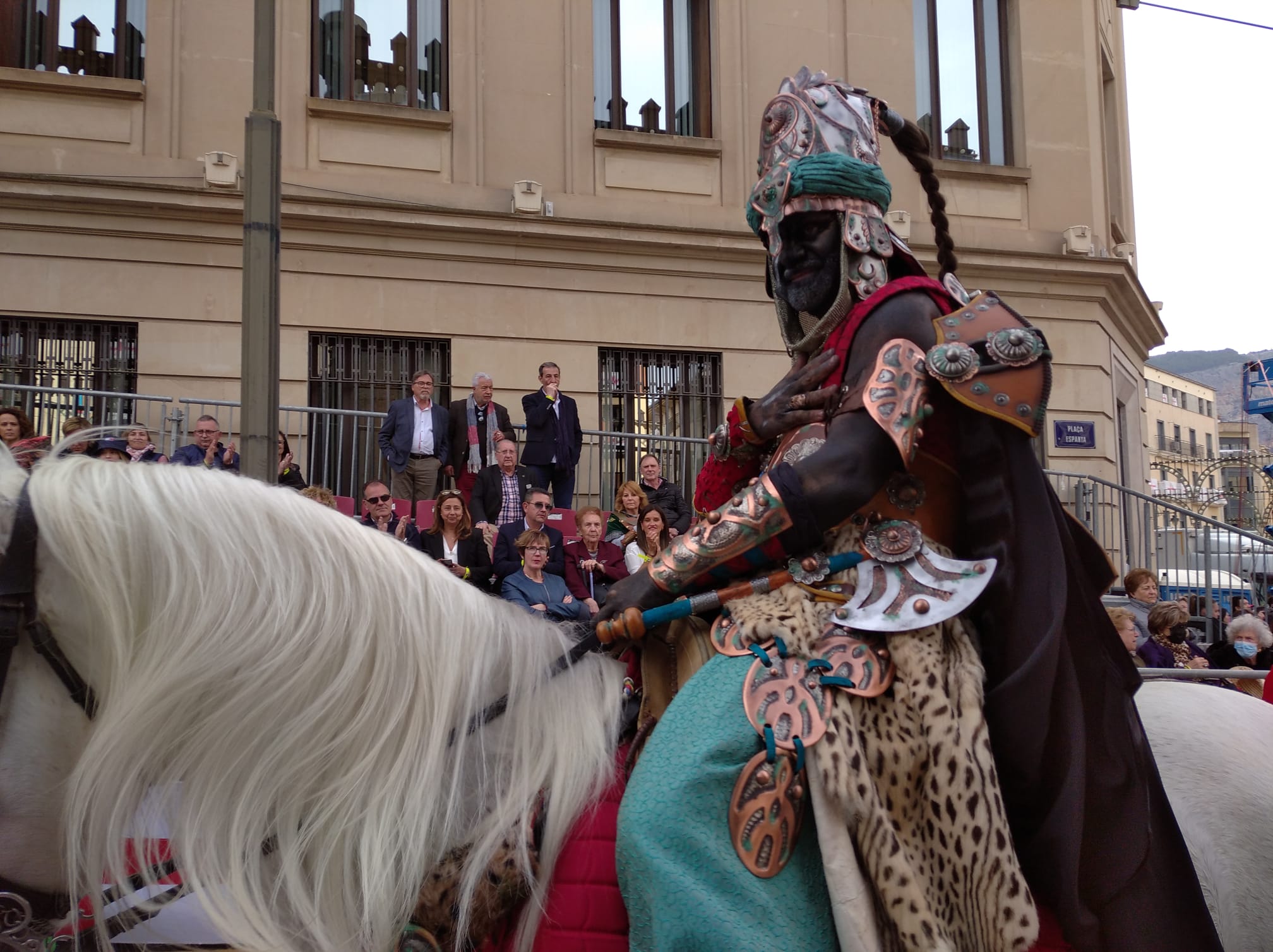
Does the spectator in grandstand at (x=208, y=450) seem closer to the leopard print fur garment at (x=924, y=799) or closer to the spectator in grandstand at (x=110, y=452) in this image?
the spectator in grandstand at (x=110, y=452)

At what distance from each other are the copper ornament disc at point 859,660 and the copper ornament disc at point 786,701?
6 centimetres

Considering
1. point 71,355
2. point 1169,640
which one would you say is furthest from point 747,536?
point 71,355

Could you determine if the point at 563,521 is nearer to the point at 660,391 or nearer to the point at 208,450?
the point at 208,450

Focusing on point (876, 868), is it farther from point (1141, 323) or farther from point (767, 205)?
point (1141, 323)

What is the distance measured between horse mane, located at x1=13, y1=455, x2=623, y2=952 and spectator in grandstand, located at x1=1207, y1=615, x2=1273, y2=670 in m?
6.65

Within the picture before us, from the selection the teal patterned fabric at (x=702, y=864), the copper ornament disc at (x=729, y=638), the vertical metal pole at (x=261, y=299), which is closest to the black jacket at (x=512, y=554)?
the vertical metal pole at (x=261, y=299)

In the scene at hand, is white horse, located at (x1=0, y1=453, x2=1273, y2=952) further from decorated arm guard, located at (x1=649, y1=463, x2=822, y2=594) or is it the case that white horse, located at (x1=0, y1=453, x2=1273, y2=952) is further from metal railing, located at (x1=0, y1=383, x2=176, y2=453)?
metal railing, located at (x1=0, y1=383, x2=176, y2=453)

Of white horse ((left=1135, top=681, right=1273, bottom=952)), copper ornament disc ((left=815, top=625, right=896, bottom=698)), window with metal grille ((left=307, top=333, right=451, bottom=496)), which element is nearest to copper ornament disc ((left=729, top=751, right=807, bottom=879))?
copper ornament disc ((left=815, top=625, right=896, bottom=698))

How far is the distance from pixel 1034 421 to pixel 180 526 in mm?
1676

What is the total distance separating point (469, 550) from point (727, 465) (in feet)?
15.3

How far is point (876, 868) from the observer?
2016 millimetres

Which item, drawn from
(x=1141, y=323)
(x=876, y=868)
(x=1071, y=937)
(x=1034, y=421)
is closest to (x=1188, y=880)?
(x=1071, y=937)

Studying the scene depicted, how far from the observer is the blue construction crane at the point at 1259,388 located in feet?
92.5

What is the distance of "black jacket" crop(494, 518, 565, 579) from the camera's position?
686 centimetres
